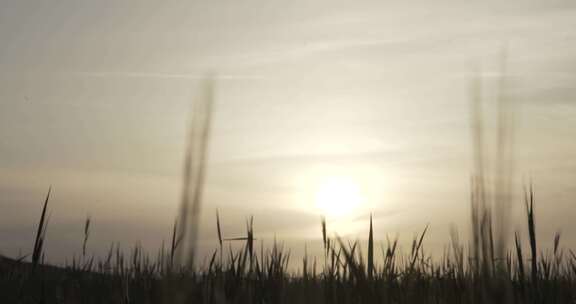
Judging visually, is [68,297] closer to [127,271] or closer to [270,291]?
A: [127,271]

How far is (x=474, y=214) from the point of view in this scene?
4.04ft

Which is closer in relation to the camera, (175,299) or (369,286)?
(175,299)

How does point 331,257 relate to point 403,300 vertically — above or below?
above

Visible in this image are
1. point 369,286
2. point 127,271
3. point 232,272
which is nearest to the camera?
point 369,286

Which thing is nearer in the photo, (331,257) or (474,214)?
(474,214)

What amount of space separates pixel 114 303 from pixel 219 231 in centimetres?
90

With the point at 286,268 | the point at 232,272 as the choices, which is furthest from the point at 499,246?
the point at 286,268

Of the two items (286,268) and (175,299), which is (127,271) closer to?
(286,268)

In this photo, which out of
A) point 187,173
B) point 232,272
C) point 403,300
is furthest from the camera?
point 232,272

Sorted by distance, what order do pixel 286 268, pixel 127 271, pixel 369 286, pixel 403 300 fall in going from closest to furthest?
pixel 369 286 < pixel 403 300 < pixel 286 268 < pixel 127 271

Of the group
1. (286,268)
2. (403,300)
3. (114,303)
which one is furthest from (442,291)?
(114,303)

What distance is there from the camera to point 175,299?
3.03ft

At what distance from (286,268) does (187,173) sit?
309 cm

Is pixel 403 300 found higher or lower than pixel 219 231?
lower
